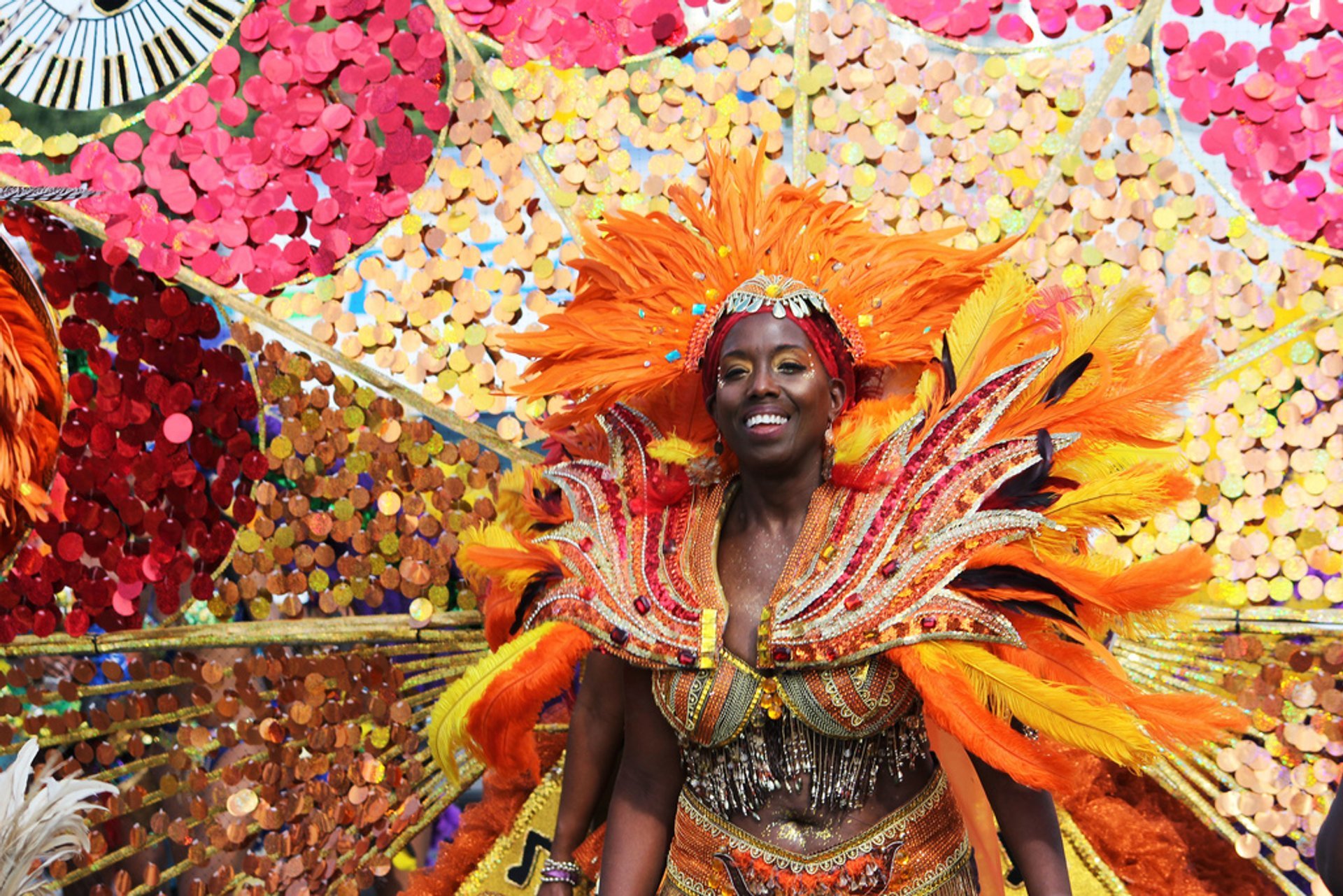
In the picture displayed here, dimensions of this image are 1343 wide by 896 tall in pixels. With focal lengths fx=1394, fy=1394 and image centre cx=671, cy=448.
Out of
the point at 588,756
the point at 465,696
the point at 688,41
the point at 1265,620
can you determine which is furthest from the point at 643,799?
the point at 688,41

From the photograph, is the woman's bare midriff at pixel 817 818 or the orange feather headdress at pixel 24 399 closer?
the woman's bare midriff at pixel 817 818

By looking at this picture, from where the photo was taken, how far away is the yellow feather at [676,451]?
250 cm

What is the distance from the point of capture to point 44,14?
3.17 metres

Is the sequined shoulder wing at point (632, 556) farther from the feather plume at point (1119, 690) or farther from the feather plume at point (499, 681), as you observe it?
the feather plume at point (1119, 690)

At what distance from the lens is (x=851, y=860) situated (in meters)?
2.22

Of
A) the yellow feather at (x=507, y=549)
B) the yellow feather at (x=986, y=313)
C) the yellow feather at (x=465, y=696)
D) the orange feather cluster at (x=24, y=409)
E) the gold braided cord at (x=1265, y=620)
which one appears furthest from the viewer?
the orange feather cluster at (x=24, y=409)

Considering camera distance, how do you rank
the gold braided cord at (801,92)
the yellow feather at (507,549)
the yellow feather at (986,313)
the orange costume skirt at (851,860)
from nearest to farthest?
the orange costume skirt at (851,860), the yellow feather at (986,313), the yellow feather at (507,549), the gold braided cord at (801,92)

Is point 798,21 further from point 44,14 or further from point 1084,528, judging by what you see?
point 44,14

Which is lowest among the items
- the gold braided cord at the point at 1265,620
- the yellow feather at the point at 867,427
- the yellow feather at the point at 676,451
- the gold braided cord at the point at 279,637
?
the gold braided cord at the point at 279,637

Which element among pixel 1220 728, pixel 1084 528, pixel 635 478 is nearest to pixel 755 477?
pixel 635 478

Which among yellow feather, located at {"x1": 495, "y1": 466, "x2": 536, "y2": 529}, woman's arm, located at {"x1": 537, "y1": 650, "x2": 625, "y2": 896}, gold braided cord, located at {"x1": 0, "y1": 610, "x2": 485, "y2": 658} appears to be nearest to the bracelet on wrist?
woman's arm, located at {"x1": 537, "y1": 650, "x2": 625, "y2": 896}

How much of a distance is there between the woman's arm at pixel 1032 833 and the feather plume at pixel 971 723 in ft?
0.34

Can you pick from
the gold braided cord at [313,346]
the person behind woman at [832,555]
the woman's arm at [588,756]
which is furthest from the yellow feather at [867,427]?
the gold braided cord at [313,346]

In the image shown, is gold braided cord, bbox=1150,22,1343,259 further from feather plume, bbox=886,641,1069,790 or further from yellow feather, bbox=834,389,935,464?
feather plume, bbox=886,641,1069,790
